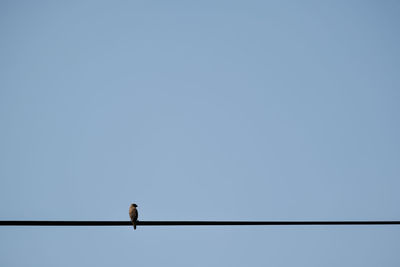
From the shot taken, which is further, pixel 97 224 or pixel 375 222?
pixel 375 222

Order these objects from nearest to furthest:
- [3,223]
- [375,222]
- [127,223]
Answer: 1. [3,223]
2. [127,223]
3. [375,222]

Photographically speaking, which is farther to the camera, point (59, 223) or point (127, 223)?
point (127, 223)

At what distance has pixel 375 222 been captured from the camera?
34.9ft

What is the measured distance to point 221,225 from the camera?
10367 millimetres

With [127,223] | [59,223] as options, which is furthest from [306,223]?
[59,223]

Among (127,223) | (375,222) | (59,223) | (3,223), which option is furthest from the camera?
(375,222)

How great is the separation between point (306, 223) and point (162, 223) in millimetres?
3028

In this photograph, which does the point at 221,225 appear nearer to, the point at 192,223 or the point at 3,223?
the point at 192,223

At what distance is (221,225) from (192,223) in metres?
0.66

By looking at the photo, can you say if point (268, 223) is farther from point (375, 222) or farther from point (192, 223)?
point (375, 222)

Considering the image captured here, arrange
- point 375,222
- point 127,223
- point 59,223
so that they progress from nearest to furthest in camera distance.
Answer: point 59,223, point 127,223, point 375,222

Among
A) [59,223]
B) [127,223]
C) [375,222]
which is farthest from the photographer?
[375,222]

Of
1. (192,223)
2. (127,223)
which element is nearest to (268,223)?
(192,223)

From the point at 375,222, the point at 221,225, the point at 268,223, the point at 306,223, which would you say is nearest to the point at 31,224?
the point at 221,225
